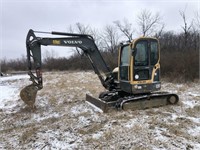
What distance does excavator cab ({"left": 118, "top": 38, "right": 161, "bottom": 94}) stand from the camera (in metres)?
7.70

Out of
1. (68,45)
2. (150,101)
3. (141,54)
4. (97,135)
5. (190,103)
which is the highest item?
(68,45)

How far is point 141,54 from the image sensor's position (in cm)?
781

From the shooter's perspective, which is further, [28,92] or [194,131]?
[28,92]

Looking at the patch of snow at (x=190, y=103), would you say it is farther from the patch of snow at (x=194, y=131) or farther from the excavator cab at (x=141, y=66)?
the patch of snow at (x=194, y=131)

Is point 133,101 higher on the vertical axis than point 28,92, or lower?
lower

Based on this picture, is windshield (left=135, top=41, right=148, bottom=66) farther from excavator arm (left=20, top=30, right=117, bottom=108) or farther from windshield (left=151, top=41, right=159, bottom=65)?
excavator arm (left=20, top=30, right=117, bottom=108)

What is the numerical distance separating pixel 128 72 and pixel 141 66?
489 mm

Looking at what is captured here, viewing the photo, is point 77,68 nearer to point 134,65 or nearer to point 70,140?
point 134,65

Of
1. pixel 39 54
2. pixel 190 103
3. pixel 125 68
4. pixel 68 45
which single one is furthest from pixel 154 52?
pixel 39 54

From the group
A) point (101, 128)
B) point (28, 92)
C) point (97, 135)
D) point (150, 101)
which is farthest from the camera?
point (28, 92)

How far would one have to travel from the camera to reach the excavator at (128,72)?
768 cm

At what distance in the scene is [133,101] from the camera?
7633 mm

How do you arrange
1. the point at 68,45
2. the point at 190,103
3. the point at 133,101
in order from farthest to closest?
1. the point at 190,103
2. the point at 68,45
3. the point at 133,101

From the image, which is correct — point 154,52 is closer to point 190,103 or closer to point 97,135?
point 190,103
